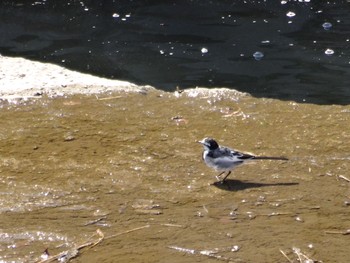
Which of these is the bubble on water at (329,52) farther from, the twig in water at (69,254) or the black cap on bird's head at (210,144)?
the twig in water at (69,254)

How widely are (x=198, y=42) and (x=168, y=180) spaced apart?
4.01 m

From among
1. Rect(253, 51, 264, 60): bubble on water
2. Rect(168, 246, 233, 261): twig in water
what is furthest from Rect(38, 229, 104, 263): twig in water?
Rect(253, 51, 264, 60): bubble on water

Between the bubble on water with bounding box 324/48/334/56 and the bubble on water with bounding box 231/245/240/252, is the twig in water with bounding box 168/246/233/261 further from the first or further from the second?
the bubble on water with bounding box 324/48/334/56

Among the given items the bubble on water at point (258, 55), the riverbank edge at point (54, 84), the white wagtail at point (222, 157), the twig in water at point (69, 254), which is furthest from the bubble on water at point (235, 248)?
the bubble on water at point (258, 55)

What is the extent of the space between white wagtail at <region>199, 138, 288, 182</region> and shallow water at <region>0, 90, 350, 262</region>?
0.44 ft

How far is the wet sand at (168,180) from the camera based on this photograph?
5.88 m

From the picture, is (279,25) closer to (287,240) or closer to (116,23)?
(116,23)

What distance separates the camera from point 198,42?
10570mm

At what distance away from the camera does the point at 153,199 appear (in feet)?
21.4

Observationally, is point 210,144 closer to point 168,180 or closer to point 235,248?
point 168,180

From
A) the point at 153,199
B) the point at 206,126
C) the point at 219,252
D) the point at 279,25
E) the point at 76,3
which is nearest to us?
the point at 219,252

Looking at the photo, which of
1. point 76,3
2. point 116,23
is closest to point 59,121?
point 116,23

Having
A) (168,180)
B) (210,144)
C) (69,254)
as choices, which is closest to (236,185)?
(210,144)

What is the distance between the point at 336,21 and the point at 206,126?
400 cm
